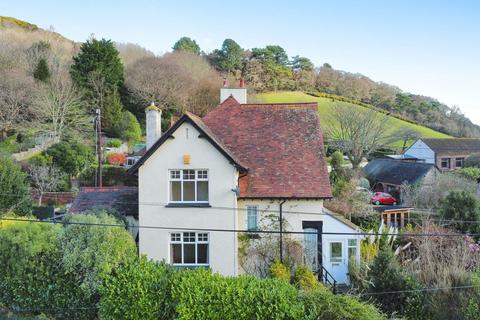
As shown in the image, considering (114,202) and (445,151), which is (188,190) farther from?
(445,151)

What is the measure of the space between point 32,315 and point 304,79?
73335 millimetres

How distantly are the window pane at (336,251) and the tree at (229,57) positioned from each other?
5781 cm

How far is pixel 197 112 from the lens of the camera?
189ft

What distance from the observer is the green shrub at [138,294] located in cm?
1453

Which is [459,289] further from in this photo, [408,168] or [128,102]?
[128,102]

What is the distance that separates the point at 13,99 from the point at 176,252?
33837mm

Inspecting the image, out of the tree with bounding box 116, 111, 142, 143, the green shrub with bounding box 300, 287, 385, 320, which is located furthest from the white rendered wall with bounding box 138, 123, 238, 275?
the tree with bounding box 116, 111, 142, 143

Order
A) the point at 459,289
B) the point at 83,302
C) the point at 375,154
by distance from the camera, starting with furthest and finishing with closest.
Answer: the point at 375,154
the point at 83,302
the point at 459,289

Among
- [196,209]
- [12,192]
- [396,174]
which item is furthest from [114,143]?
[196,209]

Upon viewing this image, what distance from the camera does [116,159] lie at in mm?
43781

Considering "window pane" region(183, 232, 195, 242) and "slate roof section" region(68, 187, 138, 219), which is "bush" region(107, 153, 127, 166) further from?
"window pane" region(183, 232, 195, 242)

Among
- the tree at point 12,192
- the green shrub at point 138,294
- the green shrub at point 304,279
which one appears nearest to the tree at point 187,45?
the tree at point 12,192

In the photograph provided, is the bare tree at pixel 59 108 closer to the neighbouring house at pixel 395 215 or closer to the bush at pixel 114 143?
the bush at pixel 114 143

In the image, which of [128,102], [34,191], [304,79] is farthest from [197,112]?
[304,79]
